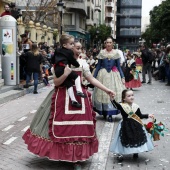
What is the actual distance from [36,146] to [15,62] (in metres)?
10.4

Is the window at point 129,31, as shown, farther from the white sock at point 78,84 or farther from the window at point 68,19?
the white sock at point 78,84

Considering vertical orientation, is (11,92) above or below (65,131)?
below

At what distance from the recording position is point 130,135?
6.42 metres

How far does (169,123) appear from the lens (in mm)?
9906

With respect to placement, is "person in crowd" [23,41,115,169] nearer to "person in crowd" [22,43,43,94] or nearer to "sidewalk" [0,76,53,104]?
"sidewalk" [0,76,53,104]

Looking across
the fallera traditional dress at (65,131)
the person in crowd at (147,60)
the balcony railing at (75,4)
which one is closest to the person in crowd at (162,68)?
the person in crowd at (147,60)

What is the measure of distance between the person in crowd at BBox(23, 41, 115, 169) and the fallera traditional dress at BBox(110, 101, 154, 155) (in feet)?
1.93

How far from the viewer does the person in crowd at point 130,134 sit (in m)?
6.41

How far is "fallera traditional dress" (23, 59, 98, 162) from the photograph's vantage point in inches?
229

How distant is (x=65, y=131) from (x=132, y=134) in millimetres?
1103

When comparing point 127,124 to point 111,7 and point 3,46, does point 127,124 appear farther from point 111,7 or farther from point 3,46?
point 111,7

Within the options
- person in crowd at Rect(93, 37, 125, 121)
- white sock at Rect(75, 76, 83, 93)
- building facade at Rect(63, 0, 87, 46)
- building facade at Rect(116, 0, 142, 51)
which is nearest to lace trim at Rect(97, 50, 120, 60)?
person in crowd at Rect(93, 37, 125, 121)

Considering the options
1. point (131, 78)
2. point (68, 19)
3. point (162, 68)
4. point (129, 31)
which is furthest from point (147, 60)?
point (129, 31)

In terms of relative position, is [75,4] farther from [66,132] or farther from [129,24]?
[129,24]
